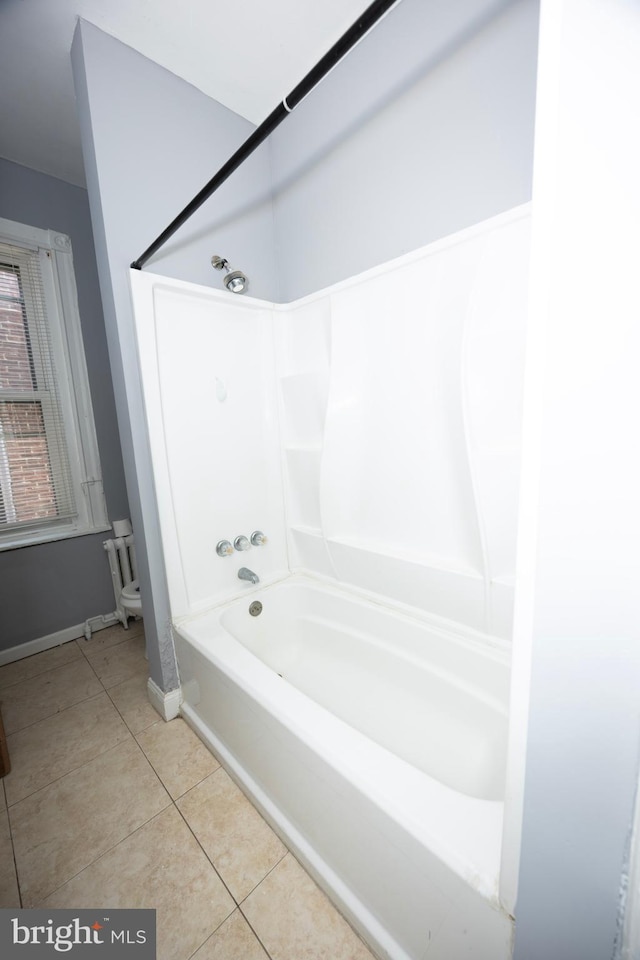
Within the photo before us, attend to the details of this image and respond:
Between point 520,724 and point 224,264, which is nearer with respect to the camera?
point 520,724

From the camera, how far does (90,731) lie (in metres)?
1.58

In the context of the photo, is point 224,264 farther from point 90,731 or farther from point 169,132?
point 90,731

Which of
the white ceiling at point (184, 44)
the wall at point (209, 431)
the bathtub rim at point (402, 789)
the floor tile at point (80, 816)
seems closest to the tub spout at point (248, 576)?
the wall at point (209, 431)

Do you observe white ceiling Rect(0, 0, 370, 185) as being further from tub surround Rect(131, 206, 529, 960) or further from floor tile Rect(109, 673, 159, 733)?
floor tile Rect(109, 673, 159, 733)

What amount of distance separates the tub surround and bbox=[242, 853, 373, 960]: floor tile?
2.0 inches

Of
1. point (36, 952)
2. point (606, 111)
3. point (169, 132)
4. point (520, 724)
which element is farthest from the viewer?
point (169, 132)

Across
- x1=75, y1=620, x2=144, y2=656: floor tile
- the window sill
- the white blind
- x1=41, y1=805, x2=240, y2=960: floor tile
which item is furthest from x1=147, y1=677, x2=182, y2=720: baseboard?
the white blind

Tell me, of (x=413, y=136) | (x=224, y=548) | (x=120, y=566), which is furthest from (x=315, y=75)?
(x=120, y=566)

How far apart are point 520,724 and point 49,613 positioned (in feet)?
8.75

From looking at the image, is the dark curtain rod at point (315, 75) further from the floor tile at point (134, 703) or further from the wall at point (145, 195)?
the floor tile at point (134, 703)

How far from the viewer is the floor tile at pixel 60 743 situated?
137 cm

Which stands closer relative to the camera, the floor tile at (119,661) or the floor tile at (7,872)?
the floor tile at (7,872)

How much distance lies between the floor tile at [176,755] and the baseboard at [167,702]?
32 mm

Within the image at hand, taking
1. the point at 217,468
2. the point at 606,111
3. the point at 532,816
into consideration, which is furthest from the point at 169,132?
the point at 532,816
